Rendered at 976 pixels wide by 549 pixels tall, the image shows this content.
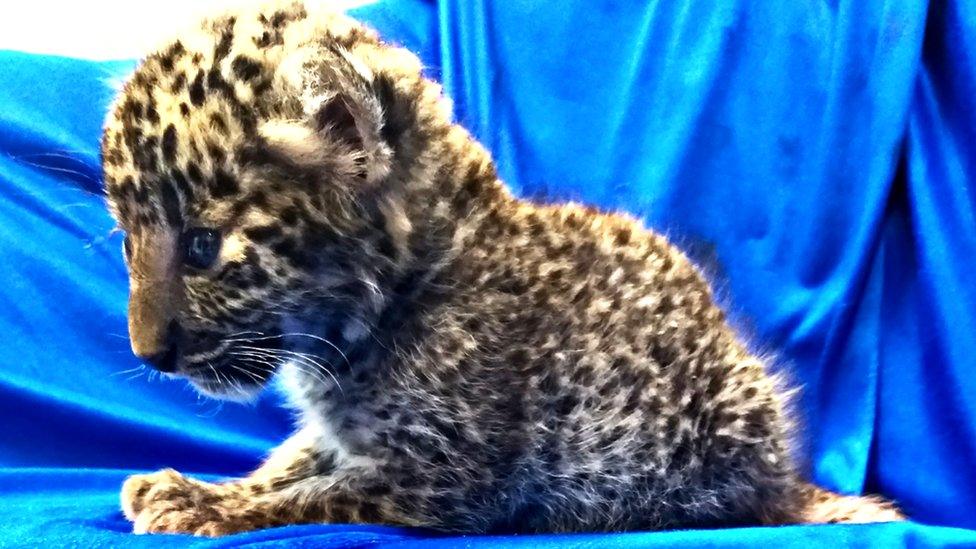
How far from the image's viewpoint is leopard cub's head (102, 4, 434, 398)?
1.06m

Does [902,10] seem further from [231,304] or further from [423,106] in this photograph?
[231,304]

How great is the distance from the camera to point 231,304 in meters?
1.10

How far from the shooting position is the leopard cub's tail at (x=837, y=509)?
1548 millimetres

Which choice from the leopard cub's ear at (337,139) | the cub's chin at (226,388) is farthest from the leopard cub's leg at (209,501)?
the leopard cub's ear at (337,139)

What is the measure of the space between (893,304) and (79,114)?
1926 millimetres

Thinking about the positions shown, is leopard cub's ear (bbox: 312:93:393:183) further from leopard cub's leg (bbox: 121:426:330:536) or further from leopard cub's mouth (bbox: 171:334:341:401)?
leopard cub's leg (bbox: 121:426:330:536)

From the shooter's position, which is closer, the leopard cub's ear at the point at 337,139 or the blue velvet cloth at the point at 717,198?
the leopard cub's ear at the point at 337,139

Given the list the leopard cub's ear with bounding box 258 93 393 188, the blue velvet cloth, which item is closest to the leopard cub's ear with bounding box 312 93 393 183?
the leopard cub's ear with bounding box 258 93 393 188

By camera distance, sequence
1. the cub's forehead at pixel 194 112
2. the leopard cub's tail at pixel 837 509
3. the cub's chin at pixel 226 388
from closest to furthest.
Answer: the cub's forehead at pixel 194 112 < the cub's chin at pixel 226 388 < the leopard cub's tail at pixel 837 509

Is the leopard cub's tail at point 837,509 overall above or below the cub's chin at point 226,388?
below

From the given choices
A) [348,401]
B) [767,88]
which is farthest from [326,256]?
[767,88]

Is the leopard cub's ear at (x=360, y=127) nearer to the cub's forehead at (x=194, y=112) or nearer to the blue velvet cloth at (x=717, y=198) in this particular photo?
the cub's forehead at (x=194, y=112)

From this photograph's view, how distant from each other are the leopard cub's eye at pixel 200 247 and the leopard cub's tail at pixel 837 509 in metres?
1.12

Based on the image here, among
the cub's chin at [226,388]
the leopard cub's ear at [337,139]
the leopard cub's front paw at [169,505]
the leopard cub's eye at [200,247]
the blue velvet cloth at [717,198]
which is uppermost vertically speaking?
the blue velvet cloth at [717,198]
